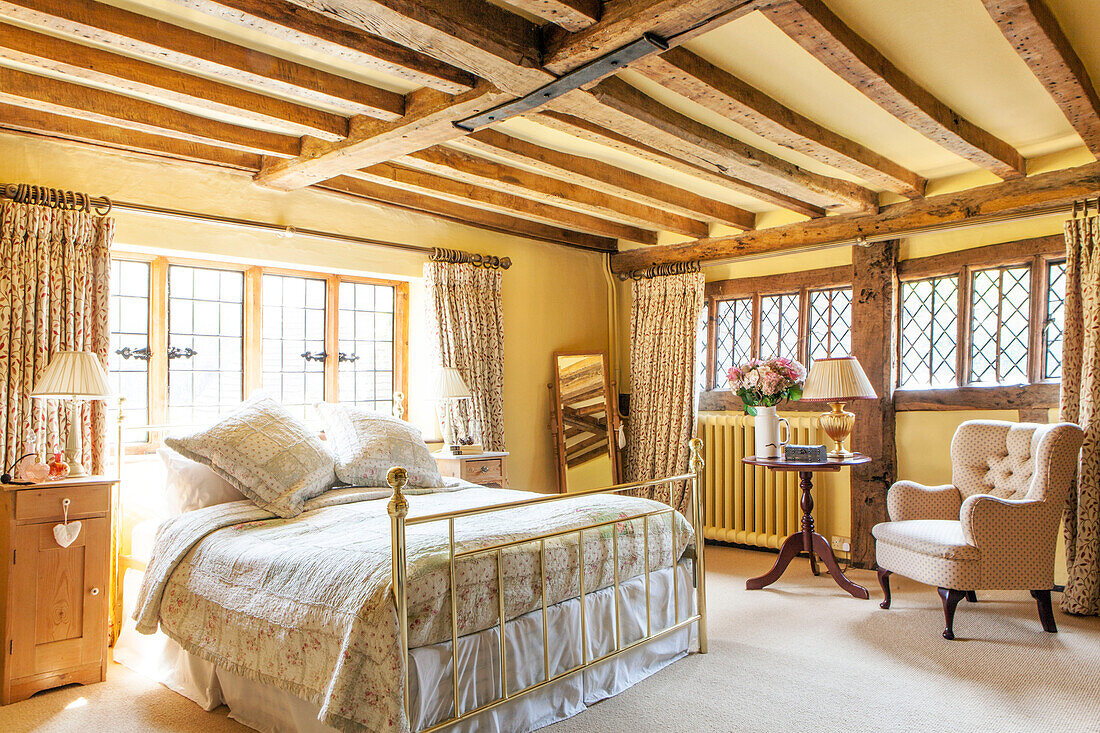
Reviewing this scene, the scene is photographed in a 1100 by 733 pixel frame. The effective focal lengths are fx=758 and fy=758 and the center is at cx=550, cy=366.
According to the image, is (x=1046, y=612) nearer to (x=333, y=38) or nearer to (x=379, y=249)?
(x=333, y=38)

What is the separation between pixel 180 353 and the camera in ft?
13.3

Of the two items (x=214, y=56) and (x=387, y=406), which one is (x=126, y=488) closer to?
(x=387, y=406)

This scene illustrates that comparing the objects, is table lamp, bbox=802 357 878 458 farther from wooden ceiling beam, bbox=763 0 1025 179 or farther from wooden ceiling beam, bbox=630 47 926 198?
wooden ceiling beam, bbox=763 0 1025 179

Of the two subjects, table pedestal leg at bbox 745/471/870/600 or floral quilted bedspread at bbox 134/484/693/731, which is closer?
floral quilted bedspread at bbox 134/484/693/731

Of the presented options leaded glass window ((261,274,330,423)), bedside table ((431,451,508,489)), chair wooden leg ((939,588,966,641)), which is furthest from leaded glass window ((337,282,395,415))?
chair wooden leg ((939,588,966,641))

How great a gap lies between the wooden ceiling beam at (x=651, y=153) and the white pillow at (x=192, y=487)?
6.81 ft

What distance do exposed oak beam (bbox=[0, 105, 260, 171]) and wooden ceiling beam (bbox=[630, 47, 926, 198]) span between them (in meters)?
2.24

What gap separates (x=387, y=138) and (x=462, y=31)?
1.07 meters

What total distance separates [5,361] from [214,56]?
5.45 feet

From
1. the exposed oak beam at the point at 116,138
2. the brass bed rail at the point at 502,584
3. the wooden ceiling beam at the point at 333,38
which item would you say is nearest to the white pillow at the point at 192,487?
the brass bed rail at the point at 502,584

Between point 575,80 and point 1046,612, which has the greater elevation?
point 575,80

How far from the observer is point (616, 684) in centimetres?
288

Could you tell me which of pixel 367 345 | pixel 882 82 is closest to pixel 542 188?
pixel 367 345

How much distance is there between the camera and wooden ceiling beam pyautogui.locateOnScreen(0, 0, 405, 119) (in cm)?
231
